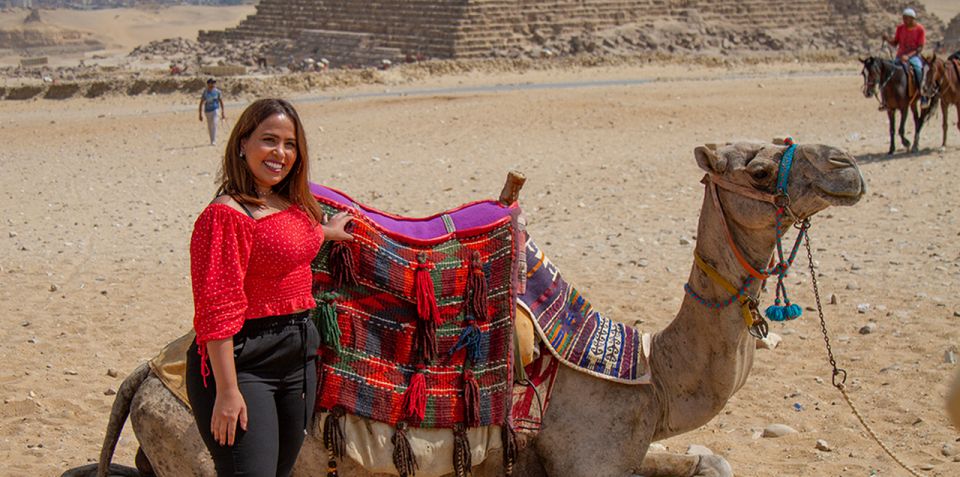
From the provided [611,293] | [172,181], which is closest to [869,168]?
[611,293]

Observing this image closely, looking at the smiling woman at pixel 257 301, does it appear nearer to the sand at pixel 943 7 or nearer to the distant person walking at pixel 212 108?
the distant person walking at pixel 212 108

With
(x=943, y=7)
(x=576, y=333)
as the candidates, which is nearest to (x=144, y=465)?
(x=576, y=333)

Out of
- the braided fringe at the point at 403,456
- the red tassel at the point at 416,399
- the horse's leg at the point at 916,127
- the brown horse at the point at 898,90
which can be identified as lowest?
the horse's leg at the point at 916,127

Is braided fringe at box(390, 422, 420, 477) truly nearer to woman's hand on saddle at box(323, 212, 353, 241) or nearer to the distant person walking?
woman's hand on saddle at box(323, 212, 353, 241)

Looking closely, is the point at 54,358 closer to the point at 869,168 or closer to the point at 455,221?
the point at 455,221

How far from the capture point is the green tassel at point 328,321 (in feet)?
12.8

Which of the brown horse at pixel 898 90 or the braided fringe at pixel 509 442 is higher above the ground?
the braided fringe at pixel 509 442

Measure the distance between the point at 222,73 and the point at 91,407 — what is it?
1323 inches

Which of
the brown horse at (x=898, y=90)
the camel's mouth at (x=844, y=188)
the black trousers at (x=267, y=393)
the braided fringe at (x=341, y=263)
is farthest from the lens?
the brown horse at (x=898, y=90)

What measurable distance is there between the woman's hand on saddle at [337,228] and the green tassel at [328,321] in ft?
0.78

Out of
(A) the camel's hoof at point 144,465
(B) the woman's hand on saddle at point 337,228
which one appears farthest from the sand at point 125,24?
(B) the woman's hand on saddle at point 337,228

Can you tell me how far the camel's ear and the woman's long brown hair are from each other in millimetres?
1339

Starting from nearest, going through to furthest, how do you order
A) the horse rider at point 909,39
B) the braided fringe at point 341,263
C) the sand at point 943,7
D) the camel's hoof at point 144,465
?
the braided fringe at point 341,263 → the camel's hoof at point 144,465 → the horse rider at point 909,39 → the sand at point 943,7

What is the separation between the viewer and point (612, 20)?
1997 inches
